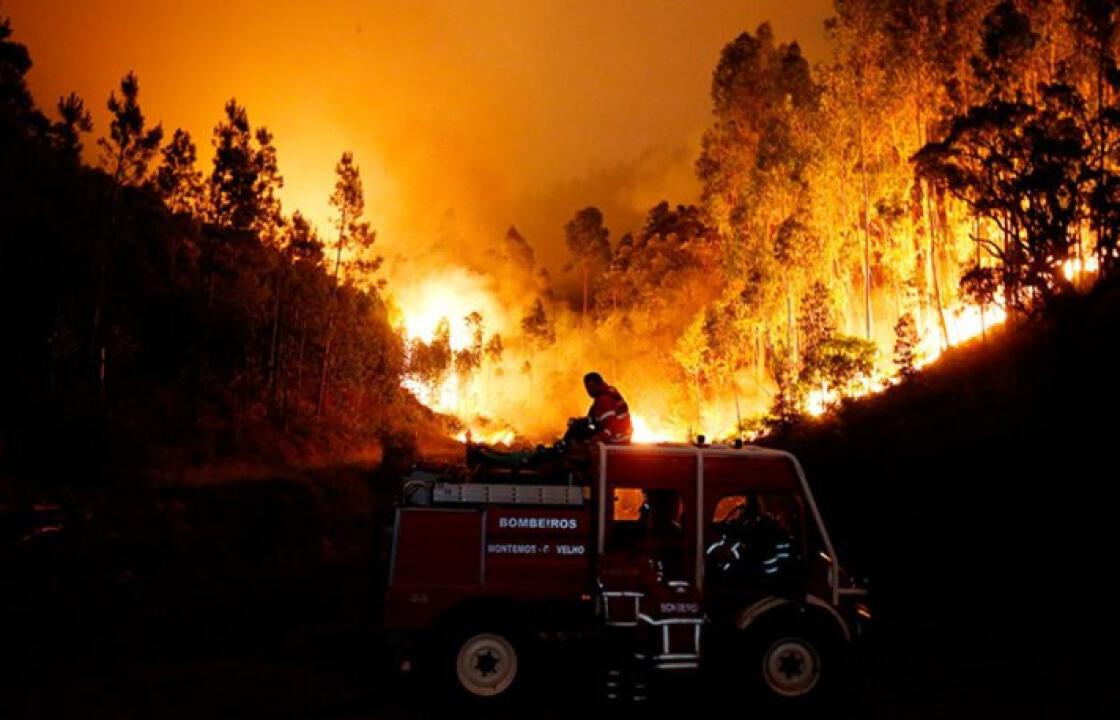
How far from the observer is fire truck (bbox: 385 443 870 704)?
26.2 ft

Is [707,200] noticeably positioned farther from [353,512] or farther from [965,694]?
[965,694]

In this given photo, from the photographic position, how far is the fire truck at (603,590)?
26.2 ft

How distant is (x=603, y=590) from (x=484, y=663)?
1.30 metres

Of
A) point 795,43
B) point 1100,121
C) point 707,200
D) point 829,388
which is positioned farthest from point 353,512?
point 795,43

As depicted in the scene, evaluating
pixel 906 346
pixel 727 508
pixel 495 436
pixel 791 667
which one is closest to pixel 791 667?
pixel 791 667

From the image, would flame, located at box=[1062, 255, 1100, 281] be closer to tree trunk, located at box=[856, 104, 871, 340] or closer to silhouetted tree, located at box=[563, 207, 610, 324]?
tree trunk, located at box=[856, 104, 871, 340]

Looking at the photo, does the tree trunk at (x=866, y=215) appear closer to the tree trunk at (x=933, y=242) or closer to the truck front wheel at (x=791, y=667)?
the tree trunk at (x=933, y=242)

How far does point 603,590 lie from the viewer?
803 centimetres

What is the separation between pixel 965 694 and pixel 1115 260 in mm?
19904

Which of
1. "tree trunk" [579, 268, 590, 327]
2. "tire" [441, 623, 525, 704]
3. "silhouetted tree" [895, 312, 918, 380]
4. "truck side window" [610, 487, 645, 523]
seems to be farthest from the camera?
"tree trunk" [579, 268, 590, 327]

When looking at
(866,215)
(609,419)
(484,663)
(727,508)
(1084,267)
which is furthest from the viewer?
(866,215)

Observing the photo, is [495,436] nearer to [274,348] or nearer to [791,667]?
[274,348]

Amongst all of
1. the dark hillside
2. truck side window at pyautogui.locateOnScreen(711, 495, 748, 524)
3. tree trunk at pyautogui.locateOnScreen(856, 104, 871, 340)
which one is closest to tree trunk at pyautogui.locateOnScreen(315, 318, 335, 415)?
tree trunk at pyautogui.locateOnScreen(856, 104, 871, 340)

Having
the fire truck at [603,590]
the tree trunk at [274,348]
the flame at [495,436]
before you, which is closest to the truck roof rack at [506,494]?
the fire truck at [603,590]
